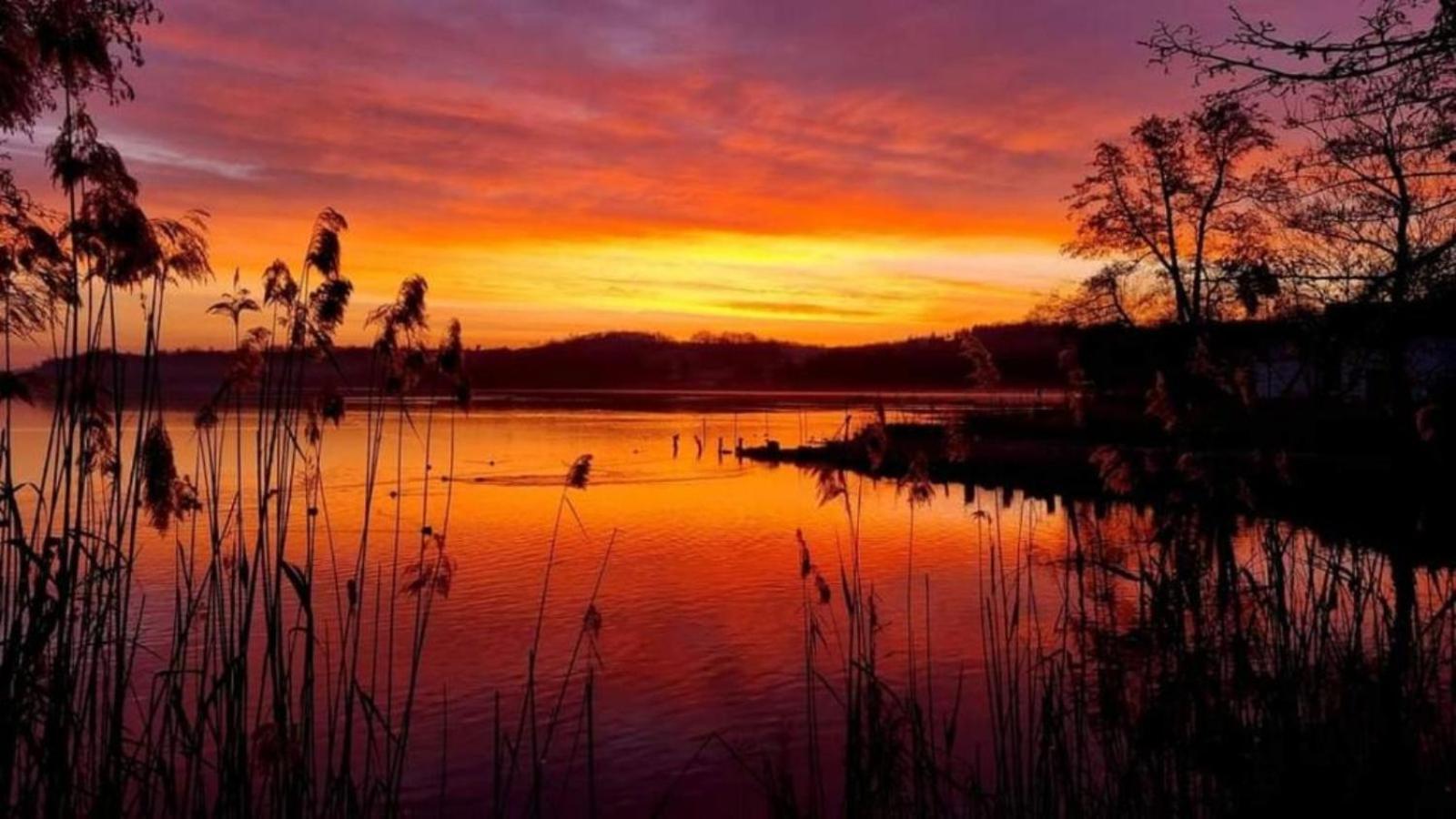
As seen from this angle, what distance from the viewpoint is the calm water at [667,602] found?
10.8 m

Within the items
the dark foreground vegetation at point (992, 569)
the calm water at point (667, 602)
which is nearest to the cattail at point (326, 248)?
the dark foreground vegetation at point (992, 569)

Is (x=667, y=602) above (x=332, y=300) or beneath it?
beneath

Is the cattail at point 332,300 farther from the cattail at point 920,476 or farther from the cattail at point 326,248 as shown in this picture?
the cattail at point 920,476

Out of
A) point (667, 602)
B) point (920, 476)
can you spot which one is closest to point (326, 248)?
point (920, 476)

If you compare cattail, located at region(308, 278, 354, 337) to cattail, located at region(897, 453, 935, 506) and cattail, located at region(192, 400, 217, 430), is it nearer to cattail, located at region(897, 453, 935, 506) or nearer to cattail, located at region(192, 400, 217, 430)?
cattail, located at region(192, 400, 217, 430)

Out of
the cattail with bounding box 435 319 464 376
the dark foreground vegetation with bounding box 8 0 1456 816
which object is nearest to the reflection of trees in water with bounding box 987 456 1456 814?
the dark foreground vegetation with bounding box 8 0 1456 816

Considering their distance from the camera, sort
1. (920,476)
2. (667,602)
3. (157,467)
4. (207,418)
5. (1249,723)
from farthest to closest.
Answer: (667,602), (920,476), (207,418), (1249,723), (157,467)

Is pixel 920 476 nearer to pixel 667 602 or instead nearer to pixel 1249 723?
pixel 1249 723

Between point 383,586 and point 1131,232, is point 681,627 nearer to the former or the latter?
point 383,586

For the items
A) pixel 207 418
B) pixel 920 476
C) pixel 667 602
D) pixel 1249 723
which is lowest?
pixel 667 602

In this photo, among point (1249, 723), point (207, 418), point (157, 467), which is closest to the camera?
point (157, 467)

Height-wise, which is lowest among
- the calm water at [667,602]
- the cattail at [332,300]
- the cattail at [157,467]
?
the calm water at [667,602]

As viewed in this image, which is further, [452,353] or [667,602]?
[667,602]

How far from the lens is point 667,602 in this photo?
1888 centimetres
